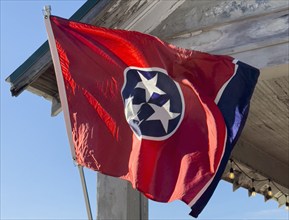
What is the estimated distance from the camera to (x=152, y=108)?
3617 mm

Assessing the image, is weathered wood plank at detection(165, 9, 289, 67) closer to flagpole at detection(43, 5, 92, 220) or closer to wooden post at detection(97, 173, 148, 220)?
flagpole at detection(43, 5, 92, 220)

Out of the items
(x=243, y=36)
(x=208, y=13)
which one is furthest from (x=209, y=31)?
(x=243, y=36)

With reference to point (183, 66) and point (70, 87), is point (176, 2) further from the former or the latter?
point (70, 87)

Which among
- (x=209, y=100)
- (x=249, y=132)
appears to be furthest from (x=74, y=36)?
(x=249, y=132)

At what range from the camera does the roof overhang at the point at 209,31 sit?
4.07 metres

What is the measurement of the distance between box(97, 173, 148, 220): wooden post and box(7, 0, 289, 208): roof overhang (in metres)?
0.94

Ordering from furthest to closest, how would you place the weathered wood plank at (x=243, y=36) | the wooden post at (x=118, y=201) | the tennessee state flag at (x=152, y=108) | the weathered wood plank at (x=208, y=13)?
the wooden post at (x=118, y=201)
the weathered wood plank at (x=208, y=13)
the weathered wood plank at (x=243, y=36)
the tennessee state flag at (x=152, y=108)

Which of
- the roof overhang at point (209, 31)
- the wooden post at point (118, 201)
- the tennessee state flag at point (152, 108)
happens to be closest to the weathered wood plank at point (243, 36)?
the roof overhang at point (209, 31)

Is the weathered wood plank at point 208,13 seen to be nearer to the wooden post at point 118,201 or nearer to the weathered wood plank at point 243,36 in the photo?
the weathered wood plank at point 243,36

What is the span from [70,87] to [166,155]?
845mm

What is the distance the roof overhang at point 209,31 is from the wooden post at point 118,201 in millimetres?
944

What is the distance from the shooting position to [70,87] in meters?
3.71

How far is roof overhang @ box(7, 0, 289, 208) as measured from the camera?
407cm

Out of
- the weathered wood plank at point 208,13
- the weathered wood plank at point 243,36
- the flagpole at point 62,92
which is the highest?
the flagpole at point 62,92
